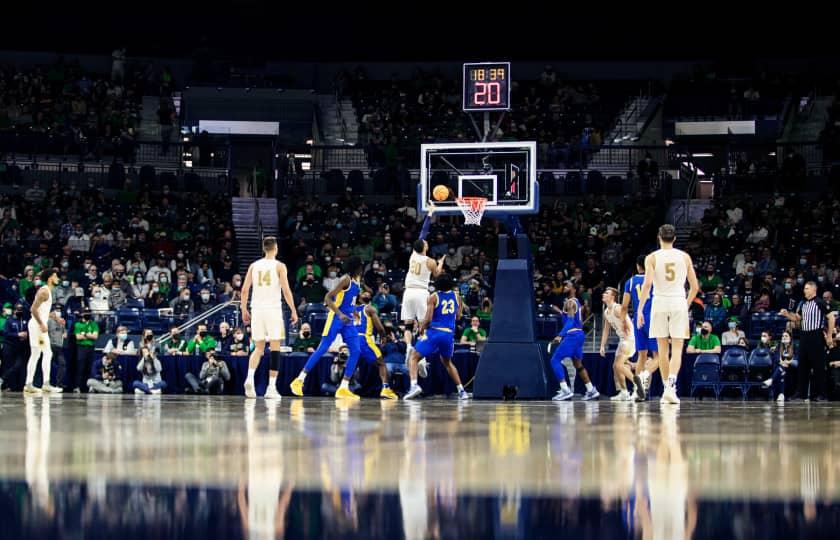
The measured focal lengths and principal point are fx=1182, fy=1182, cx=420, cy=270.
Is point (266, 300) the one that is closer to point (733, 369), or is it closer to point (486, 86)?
point (486, 86)

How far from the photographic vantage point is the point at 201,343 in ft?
76.6

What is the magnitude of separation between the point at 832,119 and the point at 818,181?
392cm

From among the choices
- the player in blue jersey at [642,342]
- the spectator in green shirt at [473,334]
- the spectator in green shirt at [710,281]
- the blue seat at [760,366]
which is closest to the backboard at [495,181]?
the player in blue jersey at [642,342]

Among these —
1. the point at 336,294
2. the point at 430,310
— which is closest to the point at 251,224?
the point at 430,310

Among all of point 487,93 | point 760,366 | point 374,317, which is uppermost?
point 487,93

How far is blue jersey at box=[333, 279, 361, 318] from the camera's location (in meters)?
15.5

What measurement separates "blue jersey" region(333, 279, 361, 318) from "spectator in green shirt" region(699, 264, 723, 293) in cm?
1257

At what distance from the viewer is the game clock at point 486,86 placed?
19.5 m

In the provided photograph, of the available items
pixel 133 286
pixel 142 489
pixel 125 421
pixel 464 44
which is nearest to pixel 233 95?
pixel 464 44

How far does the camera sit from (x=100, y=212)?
33031mm

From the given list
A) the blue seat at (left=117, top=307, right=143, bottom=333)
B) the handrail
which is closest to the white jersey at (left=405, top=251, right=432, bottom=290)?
the handrail

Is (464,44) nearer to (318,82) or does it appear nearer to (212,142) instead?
(318,82)

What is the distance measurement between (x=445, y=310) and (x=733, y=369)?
7764mm

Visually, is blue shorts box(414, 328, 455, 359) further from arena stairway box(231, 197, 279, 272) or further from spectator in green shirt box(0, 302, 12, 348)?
arena stairway box(231, 197, 279, 272)
